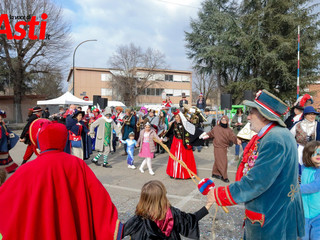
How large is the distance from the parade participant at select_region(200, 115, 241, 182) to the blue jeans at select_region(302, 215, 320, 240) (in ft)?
12.1

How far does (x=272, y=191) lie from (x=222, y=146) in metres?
4.97

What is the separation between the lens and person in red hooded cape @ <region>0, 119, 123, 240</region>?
1887 millimetres

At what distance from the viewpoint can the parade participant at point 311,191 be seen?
303cm

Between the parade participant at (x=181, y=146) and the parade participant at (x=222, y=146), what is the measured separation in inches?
22.6

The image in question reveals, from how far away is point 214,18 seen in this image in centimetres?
2461

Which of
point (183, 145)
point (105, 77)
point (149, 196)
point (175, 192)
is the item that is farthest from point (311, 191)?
point (105, 77)

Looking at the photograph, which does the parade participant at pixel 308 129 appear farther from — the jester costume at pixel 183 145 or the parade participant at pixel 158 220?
the parade participant at pixel 158 220

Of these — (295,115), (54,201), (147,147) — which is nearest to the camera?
(54,201)

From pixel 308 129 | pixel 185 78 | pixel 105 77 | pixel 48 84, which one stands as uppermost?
pixel 185 78

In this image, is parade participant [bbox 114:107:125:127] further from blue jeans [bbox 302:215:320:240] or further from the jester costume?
blue jeans [bbox 302:215:320:240]

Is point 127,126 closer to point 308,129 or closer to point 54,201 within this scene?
point 308,129

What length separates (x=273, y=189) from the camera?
2.05 metres

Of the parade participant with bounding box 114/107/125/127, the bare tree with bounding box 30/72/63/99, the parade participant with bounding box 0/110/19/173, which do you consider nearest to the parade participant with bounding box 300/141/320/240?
the parade participant with bounding box 0/110/19/173

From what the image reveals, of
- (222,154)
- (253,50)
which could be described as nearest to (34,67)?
(253,50)
